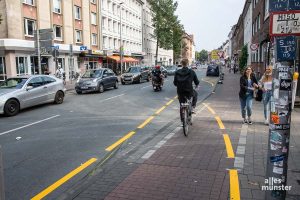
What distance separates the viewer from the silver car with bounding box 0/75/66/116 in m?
11.9

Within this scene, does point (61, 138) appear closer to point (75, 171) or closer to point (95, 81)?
point (75, 171)

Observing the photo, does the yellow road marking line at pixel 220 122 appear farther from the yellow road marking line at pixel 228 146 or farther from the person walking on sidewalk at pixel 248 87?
the yellow road marking line at pixel 228 146

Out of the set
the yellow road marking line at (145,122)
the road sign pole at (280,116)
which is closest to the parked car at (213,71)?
the yellow road marking line at (145,122)

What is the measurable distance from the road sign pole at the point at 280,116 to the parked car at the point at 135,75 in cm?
2445

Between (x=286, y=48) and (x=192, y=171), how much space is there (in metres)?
2.69

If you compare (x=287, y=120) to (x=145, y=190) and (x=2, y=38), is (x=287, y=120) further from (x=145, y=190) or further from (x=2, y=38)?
(x=2, y=38)

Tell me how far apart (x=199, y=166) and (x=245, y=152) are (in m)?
1.35

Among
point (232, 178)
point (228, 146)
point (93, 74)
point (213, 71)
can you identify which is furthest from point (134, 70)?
point (232, 178)

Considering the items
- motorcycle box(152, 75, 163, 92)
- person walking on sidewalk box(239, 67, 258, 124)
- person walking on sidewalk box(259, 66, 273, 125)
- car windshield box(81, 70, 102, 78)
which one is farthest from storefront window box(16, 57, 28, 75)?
person walking on sidewalk box(259, 66, 273, 125)

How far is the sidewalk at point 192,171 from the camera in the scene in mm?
4383

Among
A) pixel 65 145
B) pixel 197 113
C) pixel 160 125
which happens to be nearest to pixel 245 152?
pixel 160 125

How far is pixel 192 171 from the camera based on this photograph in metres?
5.21

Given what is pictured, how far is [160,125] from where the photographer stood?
930 centimetres

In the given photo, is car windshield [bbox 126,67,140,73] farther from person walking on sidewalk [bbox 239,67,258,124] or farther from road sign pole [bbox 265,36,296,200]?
road sign pole [bbox 265,36,296,200]
